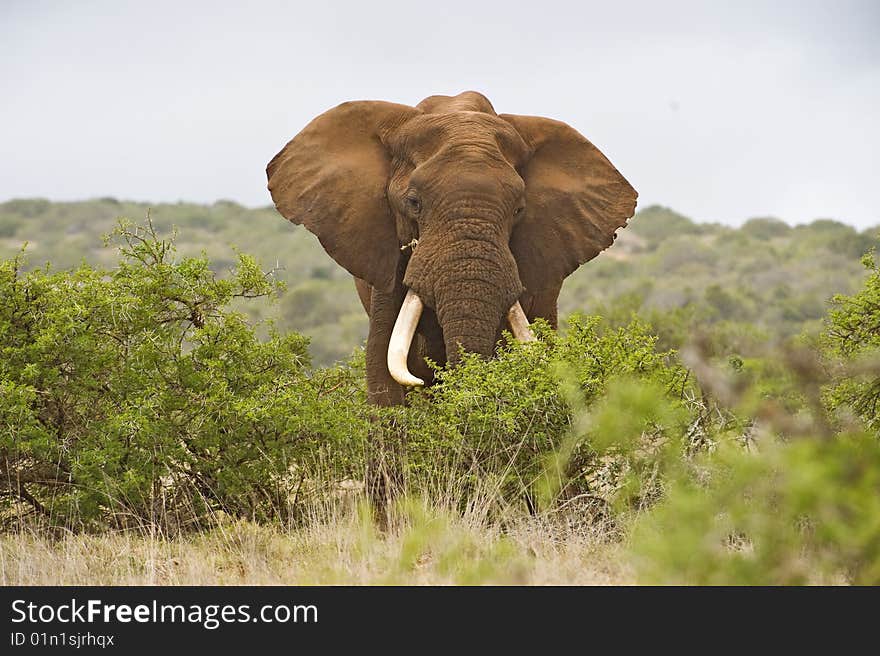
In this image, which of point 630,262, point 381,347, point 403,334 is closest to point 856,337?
point 403,334

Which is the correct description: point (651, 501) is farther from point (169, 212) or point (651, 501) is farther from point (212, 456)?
point (169, 212)

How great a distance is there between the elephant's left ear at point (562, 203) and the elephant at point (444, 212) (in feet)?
0.04

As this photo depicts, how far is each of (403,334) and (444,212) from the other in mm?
927

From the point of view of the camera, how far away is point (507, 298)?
923 cm

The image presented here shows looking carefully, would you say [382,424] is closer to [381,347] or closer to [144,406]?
[381,347]

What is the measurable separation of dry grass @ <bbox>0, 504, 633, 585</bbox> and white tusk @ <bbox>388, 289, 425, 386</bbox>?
1.26m

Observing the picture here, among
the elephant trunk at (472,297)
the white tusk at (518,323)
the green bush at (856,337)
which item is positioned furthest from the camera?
the white tusk at (518,323)

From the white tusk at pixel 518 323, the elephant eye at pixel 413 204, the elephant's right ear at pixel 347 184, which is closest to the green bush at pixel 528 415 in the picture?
the white tusk at pixel 518 323

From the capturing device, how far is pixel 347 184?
10.2 metres

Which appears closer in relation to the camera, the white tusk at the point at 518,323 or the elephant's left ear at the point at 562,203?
the white tusk at the point at 518,323

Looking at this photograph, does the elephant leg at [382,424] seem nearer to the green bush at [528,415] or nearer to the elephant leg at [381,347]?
the elephant leg at [381,347]

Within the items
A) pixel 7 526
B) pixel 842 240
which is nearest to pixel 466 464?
pixel 7 526

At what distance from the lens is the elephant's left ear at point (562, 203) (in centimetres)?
1020

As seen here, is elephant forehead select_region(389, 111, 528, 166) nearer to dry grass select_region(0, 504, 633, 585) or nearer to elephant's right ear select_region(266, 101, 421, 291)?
elephant's right ear select_region(266, 101, 421, 291)
